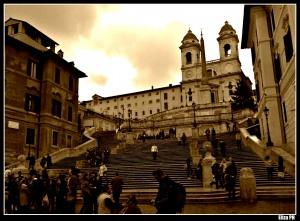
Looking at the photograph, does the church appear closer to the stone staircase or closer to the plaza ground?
the stone staircase

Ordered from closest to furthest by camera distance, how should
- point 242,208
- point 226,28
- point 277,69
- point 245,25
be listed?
1. point 242,208
2. point 277,69
3. point 245,25
4. point 226,28

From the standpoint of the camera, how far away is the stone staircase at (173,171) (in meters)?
15.8

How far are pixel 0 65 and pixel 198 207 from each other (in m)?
→ 9.49

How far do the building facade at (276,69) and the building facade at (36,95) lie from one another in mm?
20509

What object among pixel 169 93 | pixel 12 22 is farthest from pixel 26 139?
pixel 169 93

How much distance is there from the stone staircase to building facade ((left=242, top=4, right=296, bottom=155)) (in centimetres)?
258

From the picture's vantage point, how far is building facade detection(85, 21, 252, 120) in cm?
8550

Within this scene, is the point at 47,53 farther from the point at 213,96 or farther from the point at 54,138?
the point at 213,96

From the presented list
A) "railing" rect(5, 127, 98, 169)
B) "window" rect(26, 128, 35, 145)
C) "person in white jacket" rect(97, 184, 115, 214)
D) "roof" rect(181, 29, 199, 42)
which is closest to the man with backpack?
"person in white jacket" rect(97, 184, 115, 214)

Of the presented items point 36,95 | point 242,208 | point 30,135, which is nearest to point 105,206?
point 242,208

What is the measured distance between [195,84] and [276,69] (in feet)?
217

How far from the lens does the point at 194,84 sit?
9131 cm
